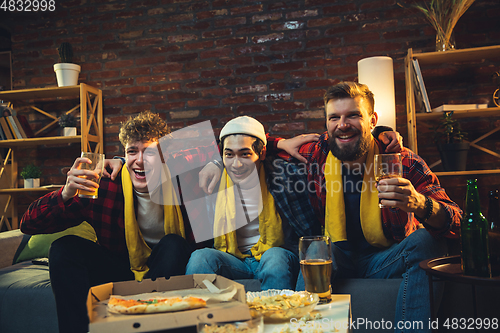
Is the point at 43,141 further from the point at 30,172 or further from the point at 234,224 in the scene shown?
the point at 234,224

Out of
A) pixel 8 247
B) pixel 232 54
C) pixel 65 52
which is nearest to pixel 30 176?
pixel 8 247

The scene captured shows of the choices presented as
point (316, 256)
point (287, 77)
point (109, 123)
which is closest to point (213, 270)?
point (316, 256)

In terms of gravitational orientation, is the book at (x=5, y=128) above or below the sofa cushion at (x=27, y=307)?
above

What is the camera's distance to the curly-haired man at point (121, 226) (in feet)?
5.16

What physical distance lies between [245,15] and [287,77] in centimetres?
55

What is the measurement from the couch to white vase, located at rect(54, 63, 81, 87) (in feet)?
3.73

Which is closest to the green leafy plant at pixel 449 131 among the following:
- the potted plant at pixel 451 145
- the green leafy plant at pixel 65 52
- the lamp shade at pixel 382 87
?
the potted plant at pixel 451 145

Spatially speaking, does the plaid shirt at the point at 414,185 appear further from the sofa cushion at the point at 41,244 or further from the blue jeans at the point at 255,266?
the sofa cushion at the point at 41,244

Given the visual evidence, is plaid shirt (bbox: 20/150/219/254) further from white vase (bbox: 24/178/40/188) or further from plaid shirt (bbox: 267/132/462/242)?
white vase (bbox: 24/178/40/188)

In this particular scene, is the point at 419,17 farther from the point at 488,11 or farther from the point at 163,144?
the point at 163,144

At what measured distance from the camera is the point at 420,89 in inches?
95.3

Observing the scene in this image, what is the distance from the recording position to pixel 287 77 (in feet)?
9.11

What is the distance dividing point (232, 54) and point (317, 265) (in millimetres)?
2085

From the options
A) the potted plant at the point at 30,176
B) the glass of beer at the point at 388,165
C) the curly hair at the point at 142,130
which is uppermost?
the curly hair at the point at 142,130
